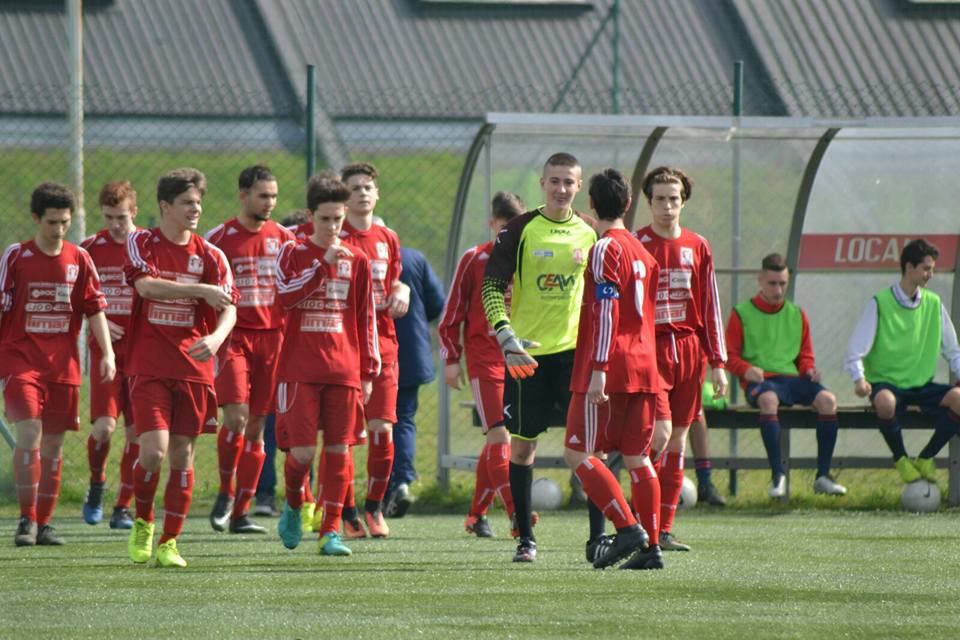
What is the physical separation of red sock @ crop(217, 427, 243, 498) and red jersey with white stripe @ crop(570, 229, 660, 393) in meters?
2.55

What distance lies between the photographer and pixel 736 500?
1170 centimetres

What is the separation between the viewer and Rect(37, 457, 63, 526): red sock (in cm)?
870

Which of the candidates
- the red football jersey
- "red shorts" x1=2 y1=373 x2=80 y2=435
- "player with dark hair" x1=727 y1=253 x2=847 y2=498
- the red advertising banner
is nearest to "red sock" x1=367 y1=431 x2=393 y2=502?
the red football jersey

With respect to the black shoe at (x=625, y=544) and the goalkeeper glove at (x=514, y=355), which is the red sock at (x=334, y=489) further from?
the black shoe at (x=625, y=544)

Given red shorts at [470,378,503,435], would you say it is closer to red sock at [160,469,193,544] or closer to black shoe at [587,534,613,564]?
black shoe at [587,534,613,564]

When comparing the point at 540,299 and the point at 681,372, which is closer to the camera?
the point at 540,299

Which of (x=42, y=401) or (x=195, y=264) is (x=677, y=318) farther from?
(x=42, y=401)

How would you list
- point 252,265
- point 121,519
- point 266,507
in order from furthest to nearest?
point 266,507 < point 121,519 < point 252,265

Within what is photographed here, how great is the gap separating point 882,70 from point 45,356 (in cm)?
2086

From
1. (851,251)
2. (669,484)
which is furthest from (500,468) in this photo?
(851,251)

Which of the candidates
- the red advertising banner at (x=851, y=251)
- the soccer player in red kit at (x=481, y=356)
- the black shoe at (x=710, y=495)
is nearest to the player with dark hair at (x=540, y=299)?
the soccer player in red kit at (x=481, y=356)

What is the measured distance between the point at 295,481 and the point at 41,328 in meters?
1.66

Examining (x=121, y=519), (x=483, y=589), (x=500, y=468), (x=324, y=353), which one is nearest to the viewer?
(x=483, y=589)

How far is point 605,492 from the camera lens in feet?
23.3
